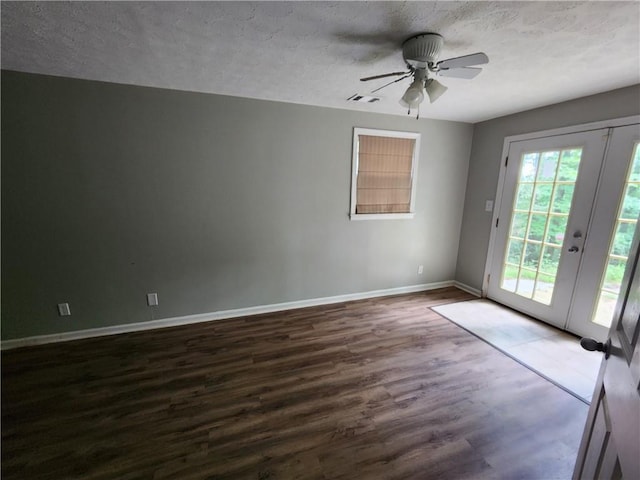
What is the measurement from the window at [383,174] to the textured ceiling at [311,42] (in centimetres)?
88

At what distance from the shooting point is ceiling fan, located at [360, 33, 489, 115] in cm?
163

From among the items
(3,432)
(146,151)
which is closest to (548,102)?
(146,151)

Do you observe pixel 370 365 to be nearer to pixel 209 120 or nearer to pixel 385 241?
pixel 385 241

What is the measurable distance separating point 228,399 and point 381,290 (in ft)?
8.04

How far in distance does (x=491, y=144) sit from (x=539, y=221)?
1205mm

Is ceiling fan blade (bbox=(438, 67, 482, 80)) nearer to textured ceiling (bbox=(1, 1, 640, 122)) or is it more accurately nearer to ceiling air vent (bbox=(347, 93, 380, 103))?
A: textured ceiling (bbox=(1, 1, 640, 122))

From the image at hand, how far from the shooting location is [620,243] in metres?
2.43

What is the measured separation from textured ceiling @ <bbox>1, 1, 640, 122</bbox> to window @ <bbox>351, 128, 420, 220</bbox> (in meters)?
0.88

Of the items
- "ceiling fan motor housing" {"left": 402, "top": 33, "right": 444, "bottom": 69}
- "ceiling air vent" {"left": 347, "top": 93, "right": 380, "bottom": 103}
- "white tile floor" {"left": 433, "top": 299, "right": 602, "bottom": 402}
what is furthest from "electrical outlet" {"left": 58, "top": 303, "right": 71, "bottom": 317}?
"white tile floor" {"left": 433, "top": 299, "right": 602, "bottom": 402}

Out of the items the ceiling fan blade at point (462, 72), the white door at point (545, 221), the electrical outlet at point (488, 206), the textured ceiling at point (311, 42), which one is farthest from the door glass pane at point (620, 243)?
the ceiling fan blade at point (462, 72)

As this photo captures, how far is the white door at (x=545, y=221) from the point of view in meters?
2.67

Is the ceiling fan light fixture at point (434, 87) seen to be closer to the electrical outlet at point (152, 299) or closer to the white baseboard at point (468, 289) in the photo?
the white baseboard at point (468, 289)

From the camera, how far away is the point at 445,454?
A: 1.55 metres

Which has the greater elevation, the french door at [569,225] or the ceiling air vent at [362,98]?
the ceiling air vent at [362,98]
